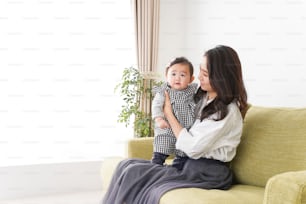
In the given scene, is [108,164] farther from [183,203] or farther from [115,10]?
[115,10]

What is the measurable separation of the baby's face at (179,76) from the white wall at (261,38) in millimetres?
1028

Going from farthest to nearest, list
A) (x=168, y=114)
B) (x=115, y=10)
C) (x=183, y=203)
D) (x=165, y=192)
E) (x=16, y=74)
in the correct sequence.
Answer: (x=115, y=10) → (x=16, y=74) → (x=168, y=114) → (x=165, y=192) → (x=183, y=203)

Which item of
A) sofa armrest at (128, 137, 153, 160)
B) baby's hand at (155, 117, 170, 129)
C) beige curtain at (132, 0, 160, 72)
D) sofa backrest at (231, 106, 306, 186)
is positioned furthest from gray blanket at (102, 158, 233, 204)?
beige curtain at (132, 0, 160, 72)

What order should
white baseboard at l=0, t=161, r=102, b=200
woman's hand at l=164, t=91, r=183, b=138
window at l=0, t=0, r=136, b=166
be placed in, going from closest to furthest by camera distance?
woman's hand at l=164, t=91, r=183, b=138, white baseboard at l=0, t=161, r=102, b=200, window at l=0, t=0, r=136, b=166

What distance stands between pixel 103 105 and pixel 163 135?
1983mm

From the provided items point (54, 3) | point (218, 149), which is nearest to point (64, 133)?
point (54, 3)

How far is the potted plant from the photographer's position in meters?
4.53

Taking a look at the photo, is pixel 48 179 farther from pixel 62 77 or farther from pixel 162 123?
pixel 162 123

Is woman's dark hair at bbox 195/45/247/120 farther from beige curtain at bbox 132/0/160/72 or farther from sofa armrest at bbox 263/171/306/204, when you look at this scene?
beige curtain at bbox 132/0/160/72

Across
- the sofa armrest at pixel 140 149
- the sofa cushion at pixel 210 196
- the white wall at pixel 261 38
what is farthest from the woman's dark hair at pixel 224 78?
the white wall at pixel 261 38

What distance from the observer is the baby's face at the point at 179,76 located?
3037mm

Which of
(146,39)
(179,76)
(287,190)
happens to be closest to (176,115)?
(179,76)

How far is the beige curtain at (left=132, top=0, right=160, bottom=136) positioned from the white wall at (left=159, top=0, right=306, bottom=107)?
0.29 metres

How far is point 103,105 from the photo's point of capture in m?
4.95
